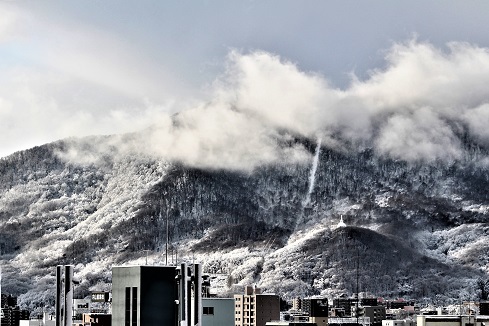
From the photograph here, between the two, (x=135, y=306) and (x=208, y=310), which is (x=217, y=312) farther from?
(x=135, y=306)

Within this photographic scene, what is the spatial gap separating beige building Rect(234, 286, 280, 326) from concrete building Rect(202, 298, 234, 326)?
4562 centimetres

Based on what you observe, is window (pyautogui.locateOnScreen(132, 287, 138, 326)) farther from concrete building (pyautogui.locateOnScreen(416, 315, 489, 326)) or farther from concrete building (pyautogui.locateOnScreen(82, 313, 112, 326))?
concrete building (pyautogui.locateOnScreen(82, 313, 112, 326))

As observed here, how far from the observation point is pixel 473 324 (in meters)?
86.0

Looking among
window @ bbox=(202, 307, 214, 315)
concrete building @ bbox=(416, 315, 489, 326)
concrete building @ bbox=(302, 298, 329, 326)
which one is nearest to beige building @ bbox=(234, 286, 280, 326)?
concrete building @ bbox=(302, 298, 329, 326)

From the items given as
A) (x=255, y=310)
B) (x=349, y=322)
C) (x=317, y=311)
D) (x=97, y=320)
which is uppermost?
(x=317, y=311)

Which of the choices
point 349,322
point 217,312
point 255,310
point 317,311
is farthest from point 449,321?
point 317,311

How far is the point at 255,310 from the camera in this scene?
135 m

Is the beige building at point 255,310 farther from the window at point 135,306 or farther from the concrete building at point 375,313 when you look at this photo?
the window at point 135,306

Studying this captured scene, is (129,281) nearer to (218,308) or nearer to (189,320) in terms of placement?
(189,320)

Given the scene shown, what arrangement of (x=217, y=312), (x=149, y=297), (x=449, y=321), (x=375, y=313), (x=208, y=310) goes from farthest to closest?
(x=375, y=313) < (x=449, y=321) < (x=217, y=312) < (x=208, y=310) < (x=149, y=297)

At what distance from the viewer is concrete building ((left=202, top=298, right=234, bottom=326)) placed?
8275 cm

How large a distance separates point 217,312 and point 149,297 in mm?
26585

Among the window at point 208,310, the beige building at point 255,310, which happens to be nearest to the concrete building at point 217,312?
the window at point 208,310

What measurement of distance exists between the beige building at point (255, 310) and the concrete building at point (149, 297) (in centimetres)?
7331
